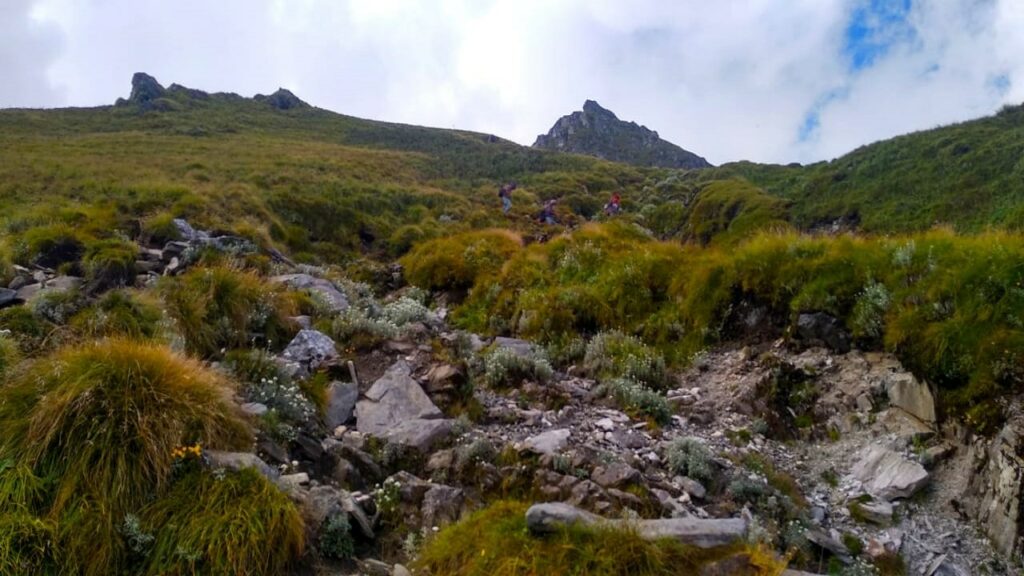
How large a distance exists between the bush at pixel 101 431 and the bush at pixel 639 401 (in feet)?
13.2

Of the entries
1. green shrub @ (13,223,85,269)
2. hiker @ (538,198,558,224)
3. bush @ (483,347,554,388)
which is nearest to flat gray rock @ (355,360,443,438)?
bush @ (483,347,554,388)

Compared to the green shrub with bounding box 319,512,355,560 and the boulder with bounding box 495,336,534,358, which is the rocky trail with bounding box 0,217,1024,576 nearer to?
the green shrub with bounding box 319,512,355,560

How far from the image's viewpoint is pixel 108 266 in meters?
9.59

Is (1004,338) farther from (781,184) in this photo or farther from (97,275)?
(781,184)

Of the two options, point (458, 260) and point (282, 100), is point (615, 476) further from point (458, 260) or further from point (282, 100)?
point (282, 100)

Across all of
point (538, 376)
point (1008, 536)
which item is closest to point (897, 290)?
point (1008, 536)

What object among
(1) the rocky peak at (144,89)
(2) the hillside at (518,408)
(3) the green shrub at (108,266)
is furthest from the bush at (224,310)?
(1) the rocky peak at (144,89)

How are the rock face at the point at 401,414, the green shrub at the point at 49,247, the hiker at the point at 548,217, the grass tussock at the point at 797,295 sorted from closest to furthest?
the grass tussock at the point at 797,295, the rock face at the point at 401,414, the green shrub at the point at 49,247, the hiker at the point at 548,217

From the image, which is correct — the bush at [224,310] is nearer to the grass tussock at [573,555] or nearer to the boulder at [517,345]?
the boulder at [517,345]

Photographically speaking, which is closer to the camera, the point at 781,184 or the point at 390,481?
the point at 390,481

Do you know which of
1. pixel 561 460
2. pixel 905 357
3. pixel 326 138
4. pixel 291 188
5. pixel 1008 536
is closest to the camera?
pixel 1008 536

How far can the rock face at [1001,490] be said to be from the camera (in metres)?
4.74

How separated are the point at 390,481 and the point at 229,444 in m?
1.33

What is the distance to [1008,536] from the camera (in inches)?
187
